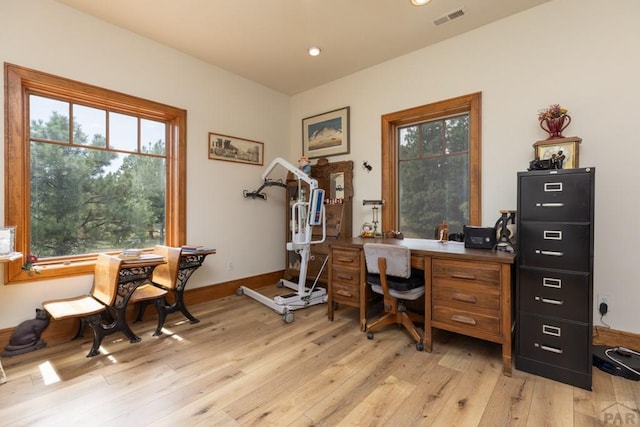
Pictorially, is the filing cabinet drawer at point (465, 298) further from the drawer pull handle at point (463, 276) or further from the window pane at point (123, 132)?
the window pane at point (123, 132)

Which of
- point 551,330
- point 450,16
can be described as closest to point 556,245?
point 551,330

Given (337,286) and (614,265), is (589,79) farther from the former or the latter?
(337,286)

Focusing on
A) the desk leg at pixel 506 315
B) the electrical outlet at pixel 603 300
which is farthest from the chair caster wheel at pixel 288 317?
the electrical outlet at pixel 603 300

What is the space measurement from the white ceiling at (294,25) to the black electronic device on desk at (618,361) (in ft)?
9.57

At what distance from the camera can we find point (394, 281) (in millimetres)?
2592

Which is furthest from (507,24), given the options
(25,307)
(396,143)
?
(25,307)

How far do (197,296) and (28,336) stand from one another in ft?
4.90

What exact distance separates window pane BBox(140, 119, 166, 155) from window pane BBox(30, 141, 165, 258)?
106 mm

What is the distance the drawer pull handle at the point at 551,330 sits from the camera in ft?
6.49

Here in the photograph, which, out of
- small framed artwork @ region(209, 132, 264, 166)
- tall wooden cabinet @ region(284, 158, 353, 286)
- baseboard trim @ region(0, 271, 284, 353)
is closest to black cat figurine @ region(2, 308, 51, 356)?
baseboard trim @ region(0, 271, 284, 353)

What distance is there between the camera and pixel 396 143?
12.2 feet

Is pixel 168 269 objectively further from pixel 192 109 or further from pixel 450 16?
pixel 450 16

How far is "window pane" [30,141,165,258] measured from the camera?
2.69m

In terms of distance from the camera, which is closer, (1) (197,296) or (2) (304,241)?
(2) (304,241)
